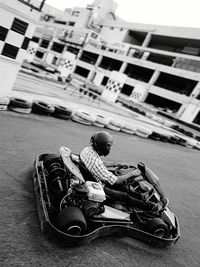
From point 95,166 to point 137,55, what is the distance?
31429 mm

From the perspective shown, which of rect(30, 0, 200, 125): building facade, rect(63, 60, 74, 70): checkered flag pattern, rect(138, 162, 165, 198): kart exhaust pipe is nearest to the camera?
rect(138, 162, 165, 198): kart exhaust pipe

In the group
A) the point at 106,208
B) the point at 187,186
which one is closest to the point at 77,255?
the point at 106,208

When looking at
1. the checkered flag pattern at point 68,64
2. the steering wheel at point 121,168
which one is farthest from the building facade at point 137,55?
the steering wheel at point 121,168

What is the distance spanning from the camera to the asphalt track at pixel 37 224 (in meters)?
1.71

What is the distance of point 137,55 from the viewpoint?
31.3 meters

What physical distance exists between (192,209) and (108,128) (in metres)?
3.80

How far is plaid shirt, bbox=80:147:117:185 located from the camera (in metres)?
2.16

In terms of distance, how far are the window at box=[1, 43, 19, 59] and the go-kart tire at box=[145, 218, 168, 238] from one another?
11.4ft

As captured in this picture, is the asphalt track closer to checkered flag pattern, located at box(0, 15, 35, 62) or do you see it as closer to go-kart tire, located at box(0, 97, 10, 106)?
go-kart tire, located at box(0, 97, 10, 106)

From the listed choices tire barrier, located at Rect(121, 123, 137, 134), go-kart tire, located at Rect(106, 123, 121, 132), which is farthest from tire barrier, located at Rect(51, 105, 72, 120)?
tire barrier, located at Rect(121, 123, 137, 134)

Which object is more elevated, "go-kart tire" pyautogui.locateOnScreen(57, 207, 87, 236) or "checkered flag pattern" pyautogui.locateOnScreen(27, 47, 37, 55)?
"checkered flag pattern" pyautogui.locateOnScreen(27, 47, 37, 55)

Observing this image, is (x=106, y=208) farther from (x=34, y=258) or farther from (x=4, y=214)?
(x=4, y=214)

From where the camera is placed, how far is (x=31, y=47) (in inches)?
671

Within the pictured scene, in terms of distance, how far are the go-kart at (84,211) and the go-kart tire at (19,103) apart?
2277 millimetres
